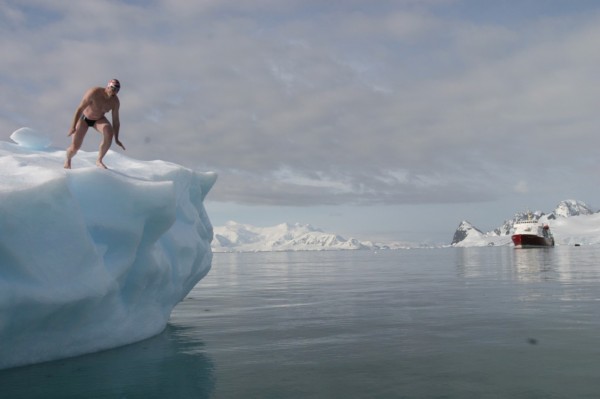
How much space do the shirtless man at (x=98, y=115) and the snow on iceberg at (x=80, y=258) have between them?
2.08ft

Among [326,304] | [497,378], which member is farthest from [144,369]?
[326,304]

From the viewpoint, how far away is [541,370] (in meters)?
7.11

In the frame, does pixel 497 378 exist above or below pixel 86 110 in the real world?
below

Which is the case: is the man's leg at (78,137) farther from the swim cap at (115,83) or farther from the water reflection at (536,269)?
the water reflection at (536,269)

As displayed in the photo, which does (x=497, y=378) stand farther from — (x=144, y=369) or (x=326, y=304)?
(x=326, y=304)

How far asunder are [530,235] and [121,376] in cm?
11653

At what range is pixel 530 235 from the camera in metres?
111

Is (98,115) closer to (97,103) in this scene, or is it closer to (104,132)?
(97,103)

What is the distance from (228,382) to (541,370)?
4.39m

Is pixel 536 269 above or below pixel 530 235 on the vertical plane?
below

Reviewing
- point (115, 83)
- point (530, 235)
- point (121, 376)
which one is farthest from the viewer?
point (530, 235)

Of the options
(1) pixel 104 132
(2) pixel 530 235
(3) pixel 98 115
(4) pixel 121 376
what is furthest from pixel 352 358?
(2) pixel 530 235

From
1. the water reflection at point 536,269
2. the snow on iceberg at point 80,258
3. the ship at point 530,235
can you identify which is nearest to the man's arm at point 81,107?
the snow on iceberg at point 80,258

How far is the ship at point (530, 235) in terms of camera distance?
111 m
